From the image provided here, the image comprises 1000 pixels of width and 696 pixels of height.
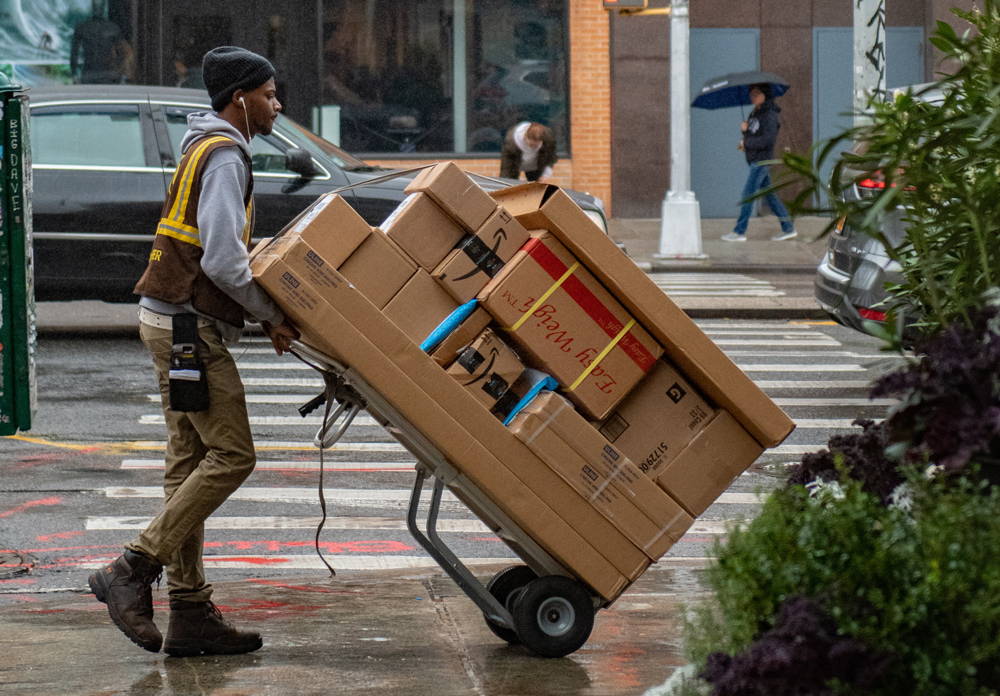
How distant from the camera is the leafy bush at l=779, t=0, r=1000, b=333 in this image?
3.51m

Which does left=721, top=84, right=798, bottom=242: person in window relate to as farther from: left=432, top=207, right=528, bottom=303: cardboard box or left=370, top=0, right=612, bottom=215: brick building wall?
left=432, top=207, right=528, bottom=303: cardboard box

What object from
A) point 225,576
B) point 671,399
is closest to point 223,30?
point 225,576

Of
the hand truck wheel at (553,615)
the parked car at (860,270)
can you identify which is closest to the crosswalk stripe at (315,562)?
the hand truck wheel at (553,615)

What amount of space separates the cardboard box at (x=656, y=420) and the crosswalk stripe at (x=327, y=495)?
2882mm

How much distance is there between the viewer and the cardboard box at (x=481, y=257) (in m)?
5.16

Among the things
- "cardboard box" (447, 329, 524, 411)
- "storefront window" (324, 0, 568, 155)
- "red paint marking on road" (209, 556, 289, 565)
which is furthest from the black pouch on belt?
"storefront window" (324, 0, 568, 155)

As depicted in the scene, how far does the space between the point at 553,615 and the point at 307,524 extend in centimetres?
263

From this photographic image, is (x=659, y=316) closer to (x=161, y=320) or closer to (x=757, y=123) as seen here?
(x=161, y=320)

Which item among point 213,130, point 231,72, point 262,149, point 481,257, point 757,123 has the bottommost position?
point 757,123

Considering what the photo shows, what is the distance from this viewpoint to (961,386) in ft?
10.4

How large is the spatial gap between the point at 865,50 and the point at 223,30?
10.2m

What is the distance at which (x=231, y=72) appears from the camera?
525 centimetres

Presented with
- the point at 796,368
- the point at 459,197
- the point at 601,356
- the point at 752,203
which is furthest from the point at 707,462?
the point at 752,203

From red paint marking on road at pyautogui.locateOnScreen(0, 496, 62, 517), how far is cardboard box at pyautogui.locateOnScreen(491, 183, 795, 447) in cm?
374
